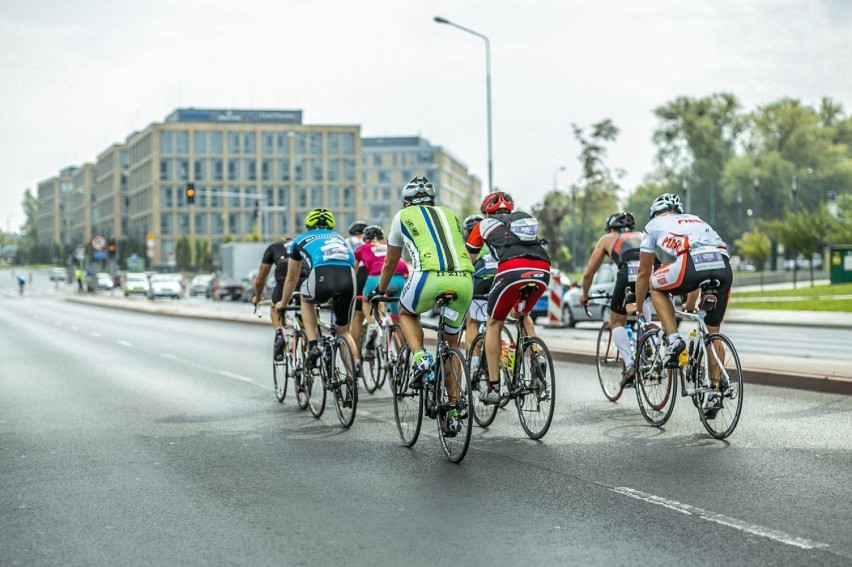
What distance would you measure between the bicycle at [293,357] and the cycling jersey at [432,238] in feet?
9.31

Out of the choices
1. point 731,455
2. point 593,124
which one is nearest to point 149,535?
point 731,455

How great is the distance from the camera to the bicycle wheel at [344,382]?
9000mm

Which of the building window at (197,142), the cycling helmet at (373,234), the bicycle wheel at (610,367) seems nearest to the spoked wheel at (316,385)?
the bicycle wheel at (610,367)

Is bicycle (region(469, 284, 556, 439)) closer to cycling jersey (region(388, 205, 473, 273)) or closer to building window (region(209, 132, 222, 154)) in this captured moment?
cycling jersey (region(388, 205, 473, 273))

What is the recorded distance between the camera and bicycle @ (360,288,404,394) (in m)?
12.1

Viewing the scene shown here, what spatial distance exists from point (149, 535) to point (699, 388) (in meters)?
4.26

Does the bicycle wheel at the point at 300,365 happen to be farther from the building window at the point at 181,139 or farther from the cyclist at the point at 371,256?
the building window at the point at 181,139

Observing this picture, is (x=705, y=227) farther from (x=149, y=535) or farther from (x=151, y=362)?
(x=151, y=362)

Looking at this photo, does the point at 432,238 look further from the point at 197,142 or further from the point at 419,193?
the point at 197,142

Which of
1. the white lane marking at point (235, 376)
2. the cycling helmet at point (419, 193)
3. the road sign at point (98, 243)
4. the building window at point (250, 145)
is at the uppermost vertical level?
the building window at point (250, 145)

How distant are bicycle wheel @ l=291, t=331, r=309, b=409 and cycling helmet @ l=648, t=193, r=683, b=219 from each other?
338 cm

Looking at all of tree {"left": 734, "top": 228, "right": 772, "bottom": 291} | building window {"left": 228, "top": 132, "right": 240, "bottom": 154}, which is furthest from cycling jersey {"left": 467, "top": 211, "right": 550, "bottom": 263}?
building window {"left": 228, "top": 132, "right": 240, "bottom": 154}

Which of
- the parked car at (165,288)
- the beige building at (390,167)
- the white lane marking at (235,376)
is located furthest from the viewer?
the beige building at (390,167)

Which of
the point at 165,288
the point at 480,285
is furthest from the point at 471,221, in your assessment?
the point at 165,288
